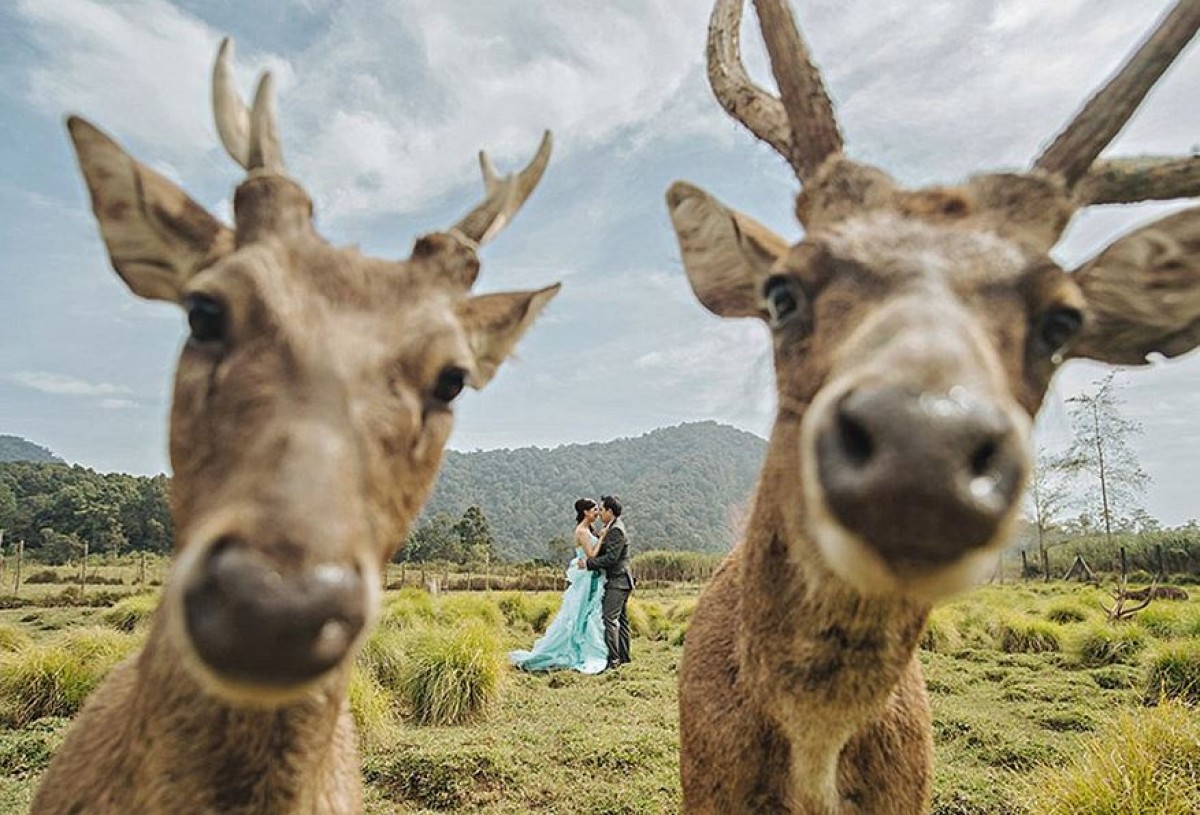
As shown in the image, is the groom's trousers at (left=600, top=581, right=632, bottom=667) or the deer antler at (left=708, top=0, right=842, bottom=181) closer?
the deer antler at (left=708, top=0, right=842, bottom=181)

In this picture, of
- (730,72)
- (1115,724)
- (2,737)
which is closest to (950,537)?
(730,72)

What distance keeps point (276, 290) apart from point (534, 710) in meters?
10.1

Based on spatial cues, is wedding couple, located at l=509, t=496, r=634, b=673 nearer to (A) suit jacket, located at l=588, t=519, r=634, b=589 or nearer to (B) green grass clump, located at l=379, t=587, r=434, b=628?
(A) suit jacket, located at l=588, t=519, r=634, b=589

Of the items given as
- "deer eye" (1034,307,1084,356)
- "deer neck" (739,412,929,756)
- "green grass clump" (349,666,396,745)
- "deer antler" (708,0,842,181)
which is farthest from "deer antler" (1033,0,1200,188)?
"green grass clump" (349,666,396,745)

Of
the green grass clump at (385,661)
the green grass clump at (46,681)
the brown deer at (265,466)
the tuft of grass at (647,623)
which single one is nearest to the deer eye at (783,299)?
the brown deer at (265,466)

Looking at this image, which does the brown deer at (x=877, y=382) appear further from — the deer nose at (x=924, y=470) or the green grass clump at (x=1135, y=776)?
the green grass clump at (x=1135, y=776)

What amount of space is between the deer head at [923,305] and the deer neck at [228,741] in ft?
6.13

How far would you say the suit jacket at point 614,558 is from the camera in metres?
15.5

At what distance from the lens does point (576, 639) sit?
1559cm

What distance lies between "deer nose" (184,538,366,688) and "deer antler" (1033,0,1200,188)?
3389 millimetres

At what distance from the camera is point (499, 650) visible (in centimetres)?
1283

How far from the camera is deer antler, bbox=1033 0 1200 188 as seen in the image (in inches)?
140

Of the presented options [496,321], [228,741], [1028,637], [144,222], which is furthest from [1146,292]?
[1028,637]

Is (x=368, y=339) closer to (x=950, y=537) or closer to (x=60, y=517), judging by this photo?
(x=950, y=537)
